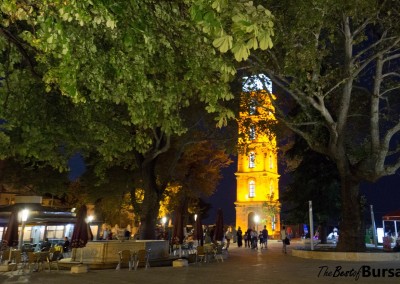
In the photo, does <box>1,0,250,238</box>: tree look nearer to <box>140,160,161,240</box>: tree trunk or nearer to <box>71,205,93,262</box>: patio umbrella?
<box>71,205,93,262</box>: patio umbrella

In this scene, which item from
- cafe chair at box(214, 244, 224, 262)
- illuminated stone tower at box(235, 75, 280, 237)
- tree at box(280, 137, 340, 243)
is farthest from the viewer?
illuminated stone tower at box(235, 75, 280, 237)

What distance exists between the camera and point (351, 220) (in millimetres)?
21141

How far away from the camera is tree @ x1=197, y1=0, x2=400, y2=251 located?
1692cm

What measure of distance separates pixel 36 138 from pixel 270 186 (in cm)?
6628

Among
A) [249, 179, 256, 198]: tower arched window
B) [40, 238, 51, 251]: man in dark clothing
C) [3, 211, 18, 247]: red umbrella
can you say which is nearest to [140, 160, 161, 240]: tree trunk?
[40, 238, 51, 251]: man in dark clothing

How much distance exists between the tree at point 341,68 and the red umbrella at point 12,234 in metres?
14.6

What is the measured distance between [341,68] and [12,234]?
18903 millimetres

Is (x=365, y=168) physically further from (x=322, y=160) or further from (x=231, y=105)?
(x=322, y=160)

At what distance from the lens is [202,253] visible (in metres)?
19.2

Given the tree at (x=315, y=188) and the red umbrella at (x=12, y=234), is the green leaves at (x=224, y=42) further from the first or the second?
the tree at (x=315, y=188)

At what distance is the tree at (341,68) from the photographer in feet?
55.5

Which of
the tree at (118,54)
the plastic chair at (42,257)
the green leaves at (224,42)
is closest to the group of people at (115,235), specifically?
the plastic chair at (42,257)

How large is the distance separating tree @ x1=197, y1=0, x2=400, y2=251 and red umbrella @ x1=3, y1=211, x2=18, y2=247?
14593 mm

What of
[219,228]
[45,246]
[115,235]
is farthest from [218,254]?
[115,235]
